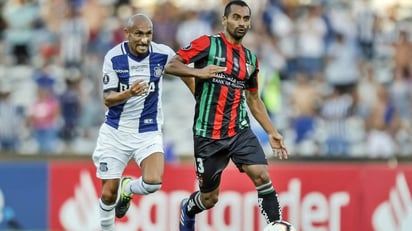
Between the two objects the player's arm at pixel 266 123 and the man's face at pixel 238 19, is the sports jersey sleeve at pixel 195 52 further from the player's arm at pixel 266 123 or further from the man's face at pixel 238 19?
the player's arm at pixel 266 123

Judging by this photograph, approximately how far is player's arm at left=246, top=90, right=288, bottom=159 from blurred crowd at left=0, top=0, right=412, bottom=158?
618cm

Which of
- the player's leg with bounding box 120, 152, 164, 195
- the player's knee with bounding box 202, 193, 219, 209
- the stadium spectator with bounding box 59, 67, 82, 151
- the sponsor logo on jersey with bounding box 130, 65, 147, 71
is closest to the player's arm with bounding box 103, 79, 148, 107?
the sponsor logo on jersey with bounding box 130, 65, 147, 71

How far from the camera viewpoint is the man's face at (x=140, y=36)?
38.1 ft

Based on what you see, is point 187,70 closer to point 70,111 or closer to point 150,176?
point 150,176

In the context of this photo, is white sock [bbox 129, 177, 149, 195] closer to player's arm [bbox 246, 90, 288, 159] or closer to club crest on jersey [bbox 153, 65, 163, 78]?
club crest on jersey [bbox 153, 65, 163, 78]

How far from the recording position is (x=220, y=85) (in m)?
11.5

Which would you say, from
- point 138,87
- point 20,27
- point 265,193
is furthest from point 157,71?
point 20,27

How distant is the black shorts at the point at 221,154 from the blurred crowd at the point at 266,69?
252 inches

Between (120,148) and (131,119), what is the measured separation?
36 cm

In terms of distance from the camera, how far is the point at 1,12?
2167cm

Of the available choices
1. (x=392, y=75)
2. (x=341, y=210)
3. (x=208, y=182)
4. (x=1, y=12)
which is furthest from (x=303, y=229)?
(x=1, y=12)

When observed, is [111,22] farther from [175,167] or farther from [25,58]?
[175,167]

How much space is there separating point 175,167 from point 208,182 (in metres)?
3.70

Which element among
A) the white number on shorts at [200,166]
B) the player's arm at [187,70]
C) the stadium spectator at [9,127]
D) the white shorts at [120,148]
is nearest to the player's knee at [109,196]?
the white shorts at [120,148]
